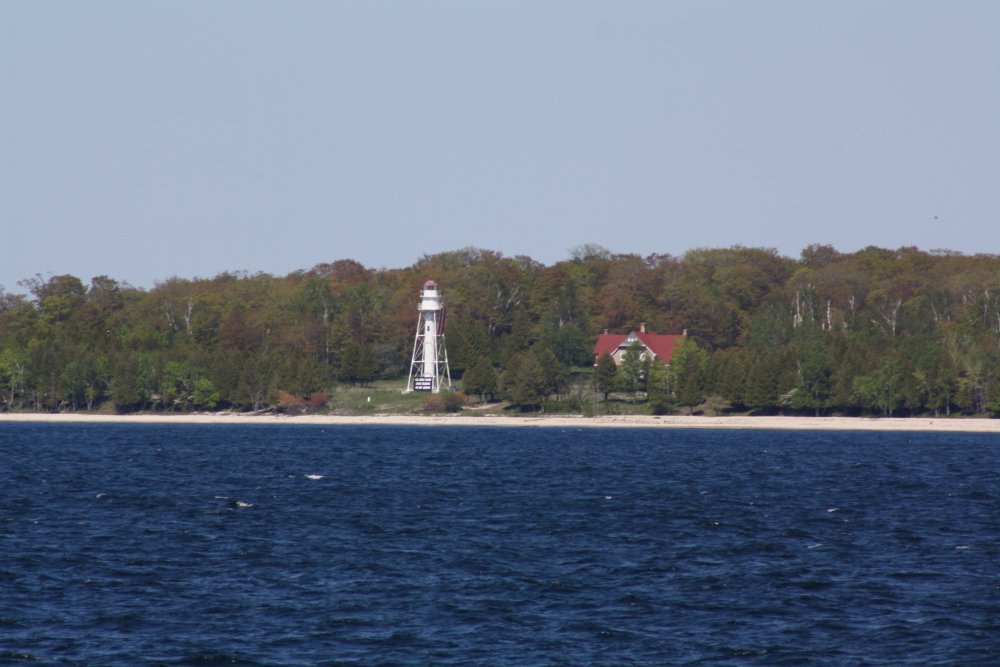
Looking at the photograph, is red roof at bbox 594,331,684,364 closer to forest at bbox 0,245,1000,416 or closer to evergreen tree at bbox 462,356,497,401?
forest at bbox 0,245,1000,416

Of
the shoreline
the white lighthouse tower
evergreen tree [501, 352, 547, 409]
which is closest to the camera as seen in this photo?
the shoreline

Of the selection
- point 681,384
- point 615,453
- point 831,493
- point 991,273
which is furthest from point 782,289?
point 831,493

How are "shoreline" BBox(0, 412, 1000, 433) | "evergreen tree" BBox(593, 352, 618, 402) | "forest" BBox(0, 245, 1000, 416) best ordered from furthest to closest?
1. "evergreen tree" BBox(593, 352, 618, 402)
2. "forest" BBox(0, 245, 1000, 416)
3. "shoreline" BBox(0, 412, 1000, 433)

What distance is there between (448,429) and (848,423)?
3198cm

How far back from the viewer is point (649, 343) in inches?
5030

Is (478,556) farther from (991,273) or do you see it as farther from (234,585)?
(991,273)

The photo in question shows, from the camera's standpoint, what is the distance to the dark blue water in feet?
73.6

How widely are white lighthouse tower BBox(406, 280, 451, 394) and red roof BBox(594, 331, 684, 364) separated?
15275mm

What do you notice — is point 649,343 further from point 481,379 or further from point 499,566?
point 499,566

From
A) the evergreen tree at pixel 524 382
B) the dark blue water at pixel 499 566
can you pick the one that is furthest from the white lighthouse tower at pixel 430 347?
the dark blue water at pixel 499 566

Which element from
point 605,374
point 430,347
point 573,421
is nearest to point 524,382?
point 573,421

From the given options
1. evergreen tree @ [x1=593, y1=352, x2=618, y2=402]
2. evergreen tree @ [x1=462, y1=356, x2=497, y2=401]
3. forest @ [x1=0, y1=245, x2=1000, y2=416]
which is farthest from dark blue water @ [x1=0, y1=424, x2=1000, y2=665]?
evergreen tree @ [x1=462, y1=356, x2=497, y2=401]

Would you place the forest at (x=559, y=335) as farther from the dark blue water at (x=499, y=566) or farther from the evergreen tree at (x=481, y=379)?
the dark blue water at (x=499, y=566)

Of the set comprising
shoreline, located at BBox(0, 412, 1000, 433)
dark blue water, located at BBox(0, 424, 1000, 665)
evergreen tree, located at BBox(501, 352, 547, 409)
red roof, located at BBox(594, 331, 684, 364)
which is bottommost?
dark blue water, located at BBox(0, 424, 1000, 665)
